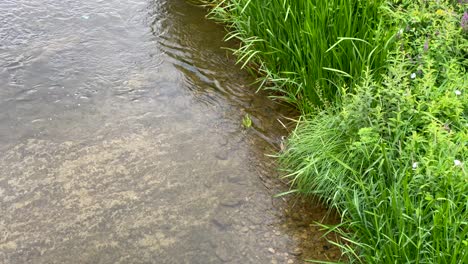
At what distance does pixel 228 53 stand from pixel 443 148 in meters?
2.37

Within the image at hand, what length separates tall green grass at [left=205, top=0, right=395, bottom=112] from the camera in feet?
11.4

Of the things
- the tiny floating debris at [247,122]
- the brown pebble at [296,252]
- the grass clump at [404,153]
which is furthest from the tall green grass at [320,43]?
the brown pebble at [296,252]

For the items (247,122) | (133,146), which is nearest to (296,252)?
(247,122)

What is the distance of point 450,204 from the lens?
7.74ft

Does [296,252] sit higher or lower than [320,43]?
lower

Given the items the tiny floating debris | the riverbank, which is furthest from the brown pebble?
the tiny floating debris

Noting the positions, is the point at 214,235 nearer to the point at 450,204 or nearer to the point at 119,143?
the point at 119,143

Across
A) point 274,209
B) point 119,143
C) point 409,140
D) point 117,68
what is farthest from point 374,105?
point 117,68

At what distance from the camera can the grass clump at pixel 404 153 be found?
8.00 feet

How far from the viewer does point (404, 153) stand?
9.02 ft

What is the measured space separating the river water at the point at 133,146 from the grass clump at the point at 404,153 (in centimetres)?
28

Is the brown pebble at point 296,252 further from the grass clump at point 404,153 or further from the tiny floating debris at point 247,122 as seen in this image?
the tiny floating debris at point 247,122

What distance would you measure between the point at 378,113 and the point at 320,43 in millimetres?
841

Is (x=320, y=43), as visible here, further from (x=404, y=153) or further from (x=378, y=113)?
(x=404, y=153)
